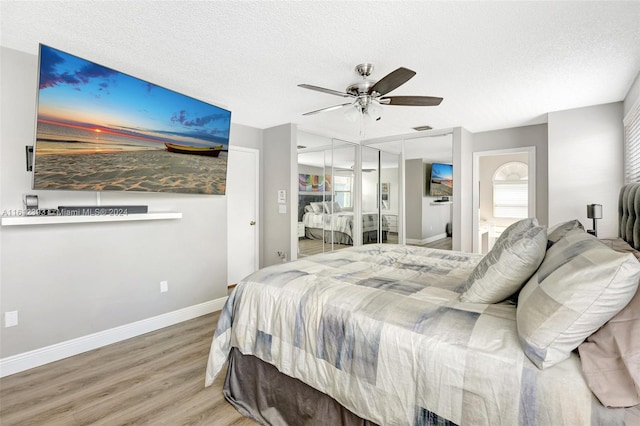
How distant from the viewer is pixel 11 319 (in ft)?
7.61

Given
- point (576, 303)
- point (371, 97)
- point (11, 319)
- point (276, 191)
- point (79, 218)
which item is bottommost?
point (11, 319)

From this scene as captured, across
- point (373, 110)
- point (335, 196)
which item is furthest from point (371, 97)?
point (335, 196)

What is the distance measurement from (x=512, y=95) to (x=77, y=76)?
403 cm

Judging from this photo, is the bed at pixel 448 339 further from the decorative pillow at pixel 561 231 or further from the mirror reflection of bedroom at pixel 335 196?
the mirror reflection of bedroom at pixel 335 196

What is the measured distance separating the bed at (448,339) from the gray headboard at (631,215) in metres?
0.02

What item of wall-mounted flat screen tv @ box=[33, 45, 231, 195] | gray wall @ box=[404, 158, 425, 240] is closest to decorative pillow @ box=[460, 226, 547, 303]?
wall-mounted flat screen tv @ box=[33, 45, 231, 195]

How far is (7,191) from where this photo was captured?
2312 millimetres

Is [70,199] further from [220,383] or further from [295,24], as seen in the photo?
[295,24]

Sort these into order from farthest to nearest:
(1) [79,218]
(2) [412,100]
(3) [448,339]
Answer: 1. (2) [412,100]
2. (1) [79,218]
3. (3) [448,339]

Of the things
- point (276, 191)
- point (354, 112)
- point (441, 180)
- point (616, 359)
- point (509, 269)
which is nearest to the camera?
point (616, 359)

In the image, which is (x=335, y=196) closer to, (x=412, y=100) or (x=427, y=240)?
(x=427, y=240)

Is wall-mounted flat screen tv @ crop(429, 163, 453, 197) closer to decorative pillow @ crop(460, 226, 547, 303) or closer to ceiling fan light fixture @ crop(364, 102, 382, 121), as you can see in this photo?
ceiling fan light fixture @ crop(364, 102, 382, 121)

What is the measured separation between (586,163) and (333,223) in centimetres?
350

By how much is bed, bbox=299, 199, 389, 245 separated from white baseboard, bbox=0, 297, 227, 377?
201 centimetres
